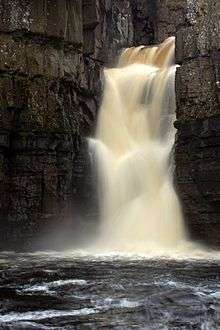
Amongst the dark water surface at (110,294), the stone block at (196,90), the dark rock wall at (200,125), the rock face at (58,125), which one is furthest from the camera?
the stone block at (196,90)

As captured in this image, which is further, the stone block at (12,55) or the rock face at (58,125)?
the stone block at (12,55)

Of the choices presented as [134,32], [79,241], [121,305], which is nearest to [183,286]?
[121,305]

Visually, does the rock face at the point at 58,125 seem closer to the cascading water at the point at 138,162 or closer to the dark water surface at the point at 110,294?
the cascading water at the point at 138,162

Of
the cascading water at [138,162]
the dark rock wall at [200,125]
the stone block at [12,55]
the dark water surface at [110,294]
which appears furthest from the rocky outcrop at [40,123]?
the dark rock wall at [200,125]

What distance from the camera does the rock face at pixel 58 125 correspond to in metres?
21.1

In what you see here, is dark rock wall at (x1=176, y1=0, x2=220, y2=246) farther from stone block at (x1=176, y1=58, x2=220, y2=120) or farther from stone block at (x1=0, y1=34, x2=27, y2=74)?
stone block at (x1=0, y1=34, x2=27, y2=74)

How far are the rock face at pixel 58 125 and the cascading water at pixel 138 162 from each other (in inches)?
31.4

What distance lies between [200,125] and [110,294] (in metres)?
10.5

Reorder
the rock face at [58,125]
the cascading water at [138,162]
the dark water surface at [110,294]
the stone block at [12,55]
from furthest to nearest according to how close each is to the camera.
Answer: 1. the cascading water at [138,162]
2. the stone block at [12,55]
3. the rock face at [58,125]
4. the dark water surface at [110,294]

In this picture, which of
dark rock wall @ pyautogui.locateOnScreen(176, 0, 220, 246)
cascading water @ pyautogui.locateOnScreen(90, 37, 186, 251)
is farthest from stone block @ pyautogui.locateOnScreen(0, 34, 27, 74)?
dark rock wall @ pyautogui.locateOnScreen(176, 0, 220, 246)

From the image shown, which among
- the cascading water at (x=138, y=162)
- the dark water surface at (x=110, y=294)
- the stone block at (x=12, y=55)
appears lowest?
the dark water surface at (x=110, y=294)

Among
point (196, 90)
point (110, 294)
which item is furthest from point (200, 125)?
point (110, 294)

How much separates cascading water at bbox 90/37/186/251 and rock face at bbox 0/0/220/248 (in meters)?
0.80

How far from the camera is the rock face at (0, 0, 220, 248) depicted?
21.1m
